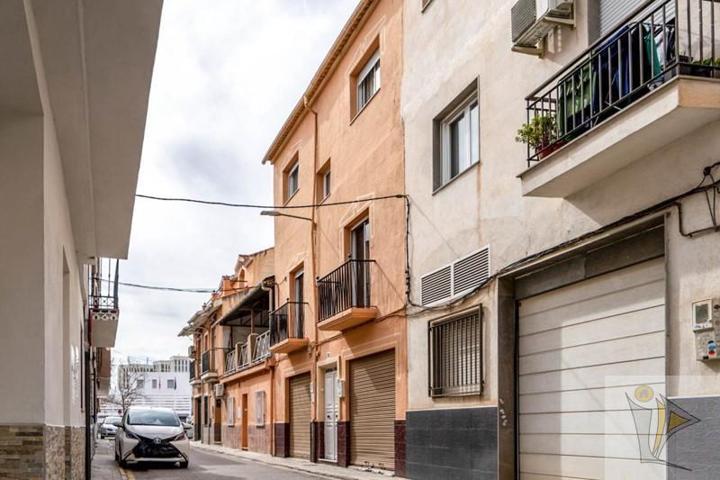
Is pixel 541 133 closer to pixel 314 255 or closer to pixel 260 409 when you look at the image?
pixel 314 255

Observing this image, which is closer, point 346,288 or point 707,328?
point 707,328

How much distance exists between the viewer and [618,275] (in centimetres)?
835

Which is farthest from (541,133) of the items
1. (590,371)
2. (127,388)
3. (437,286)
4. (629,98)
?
(127,388)

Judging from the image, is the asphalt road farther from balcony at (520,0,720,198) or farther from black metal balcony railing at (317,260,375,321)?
balcony at (520,0,720,198)

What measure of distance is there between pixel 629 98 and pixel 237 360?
25104mm

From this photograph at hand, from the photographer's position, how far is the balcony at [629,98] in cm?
650

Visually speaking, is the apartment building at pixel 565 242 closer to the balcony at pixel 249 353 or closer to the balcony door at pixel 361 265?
the balcony door at pixel 361 265

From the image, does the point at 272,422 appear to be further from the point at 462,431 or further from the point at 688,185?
the point at 688,185

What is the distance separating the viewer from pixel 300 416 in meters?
21.8

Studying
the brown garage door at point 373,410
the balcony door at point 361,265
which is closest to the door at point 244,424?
the brown garage door at point 373,410

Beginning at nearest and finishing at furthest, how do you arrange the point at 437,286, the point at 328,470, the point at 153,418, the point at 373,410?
the point at 437,286 < the point at 373,410 < the point at 328,470 < the point at 153,418

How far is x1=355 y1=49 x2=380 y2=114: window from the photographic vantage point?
16938 millimetres

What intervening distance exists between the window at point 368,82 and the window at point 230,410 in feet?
57.8

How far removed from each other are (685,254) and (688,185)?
579 millimetres
